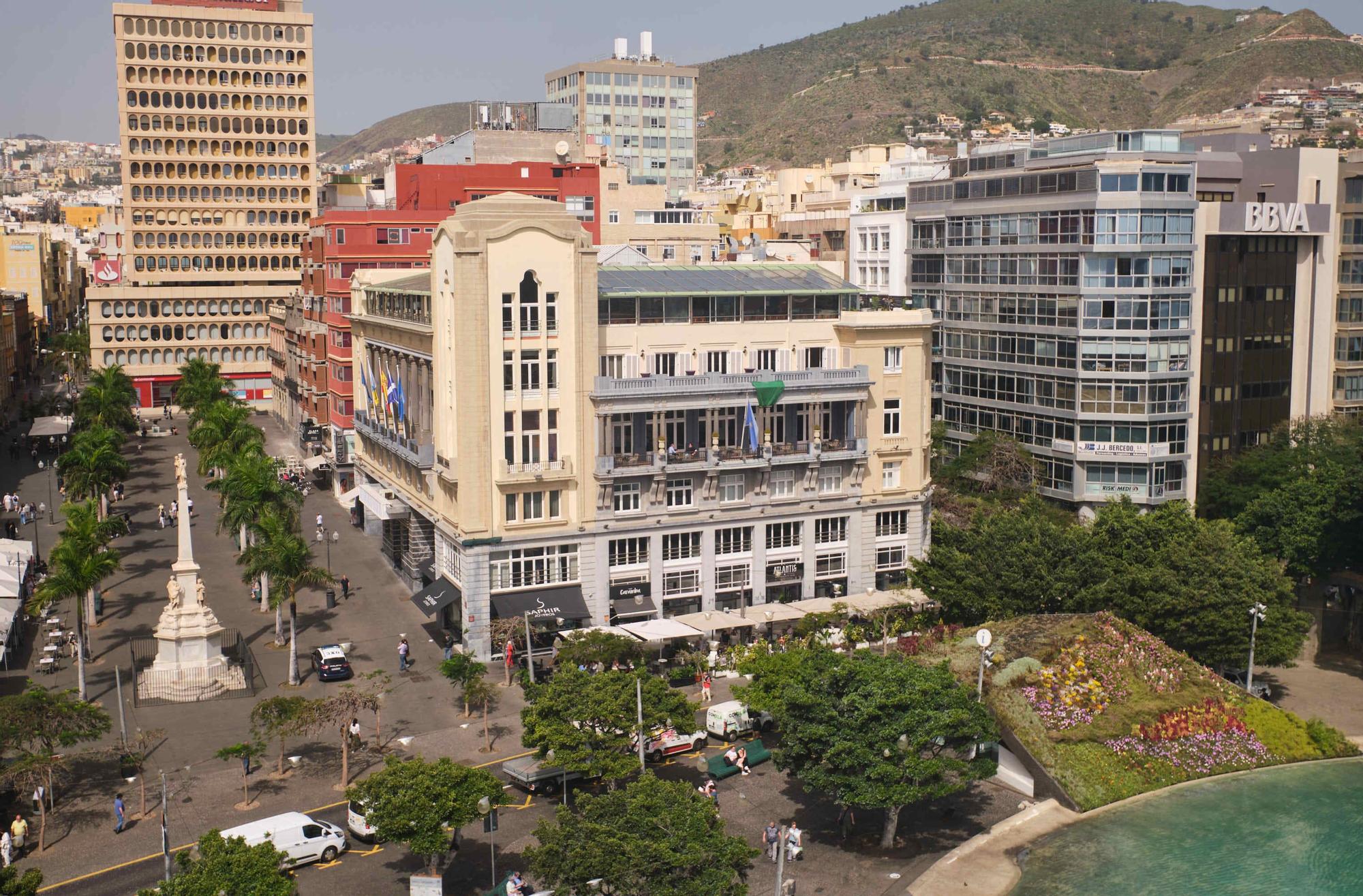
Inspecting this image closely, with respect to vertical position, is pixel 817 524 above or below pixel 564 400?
below

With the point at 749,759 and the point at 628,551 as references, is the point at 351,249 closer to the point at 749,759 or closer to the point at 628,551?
the point at 628,551

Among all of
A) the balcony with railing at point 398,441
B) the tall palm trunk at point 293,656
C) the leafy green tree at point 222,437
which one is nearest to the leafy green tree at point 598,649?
the tall palm trunk at point 293,656

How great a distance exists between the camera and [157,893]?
37344 millimetres

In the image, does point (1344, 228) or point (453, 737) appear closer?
point (453, 737)

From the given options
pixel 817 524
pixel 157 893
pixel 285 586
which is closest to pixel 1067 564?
pixel 817 524

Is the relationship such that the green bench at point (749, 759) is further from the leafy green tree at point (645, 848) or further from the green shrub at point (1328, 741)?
the green shrub at point (1328, 741)

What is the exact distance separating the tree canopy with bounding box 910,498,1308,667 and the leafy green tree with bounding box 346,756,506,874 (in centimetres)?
3296

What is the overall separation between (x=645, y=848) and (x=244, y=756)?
2174cm

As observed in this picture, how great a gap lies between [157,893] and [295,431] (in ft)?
349

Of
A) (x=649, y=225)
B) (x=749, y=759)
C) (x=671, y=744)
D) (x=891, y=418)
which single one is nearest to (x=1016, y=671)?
(x=749, y=759)

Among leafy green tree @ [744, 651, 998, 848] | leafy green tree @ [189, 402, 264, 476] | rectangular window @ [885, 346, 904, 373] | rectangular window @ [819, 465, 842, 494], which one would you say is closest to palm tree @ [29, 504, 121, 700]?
leafy green tree @ [189, 402, 264, 476]

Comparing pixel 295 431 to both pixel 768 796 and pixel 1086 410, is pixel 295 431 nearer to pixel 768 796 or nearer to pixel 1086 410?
pixel 1086 410

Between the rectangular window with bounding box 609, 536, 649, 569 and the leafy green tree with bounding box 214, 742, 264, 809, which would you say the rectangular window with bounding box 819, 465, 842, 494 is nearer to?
the rectangular window with bounding box 609, 536, 649, 569

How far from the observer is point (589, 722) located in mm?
51906
